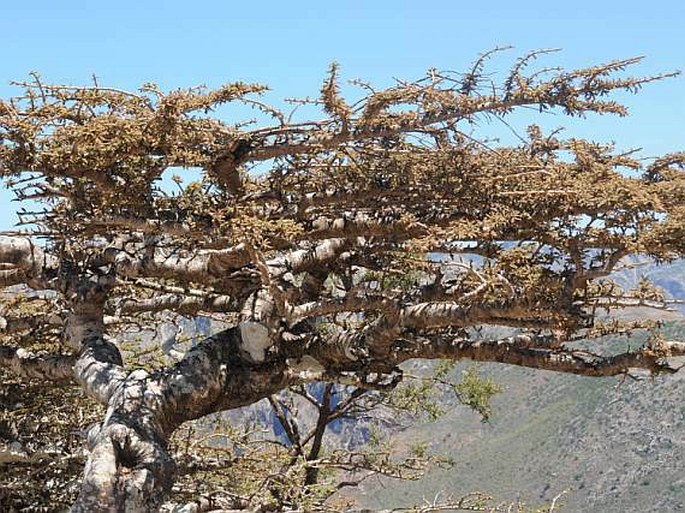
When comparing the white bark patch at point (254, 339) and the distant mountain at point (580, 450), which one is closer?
the white bark patch at point (254, 339)

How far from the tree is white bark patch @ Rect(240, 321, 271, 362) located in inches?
0.6

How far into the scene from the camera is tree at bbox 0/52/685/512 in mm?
4941

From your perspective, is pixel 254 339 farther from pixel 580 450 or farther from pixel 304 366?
pixel 580 450

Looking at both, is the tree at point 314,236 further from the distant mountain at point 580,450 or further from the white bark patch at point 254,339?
the distant mountain at point 580,450

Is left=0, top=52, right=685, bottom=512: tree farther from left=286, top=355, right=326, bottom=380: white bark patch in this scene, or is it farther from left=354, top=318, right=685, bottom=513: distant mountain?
left=354, top=318, right=685, bottom=513: distant mountain

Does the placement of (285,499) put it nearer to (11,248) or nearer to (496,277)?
(11,248)

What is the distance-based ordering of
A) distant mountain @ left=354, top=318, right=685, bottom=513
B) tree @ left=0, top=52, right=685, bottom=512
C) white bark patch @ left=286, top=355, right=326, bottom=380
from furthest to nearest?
distant mountain @ left=354, top=318, right=685, bottom=513
white bark patch @ left=286, top=355, right=326, bottom=380
tree @ left=0, top=52, right=685, bottom=512

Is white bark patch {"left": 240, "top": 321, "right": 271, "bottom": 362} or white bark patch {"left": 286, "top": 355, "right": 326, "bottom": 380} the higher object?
white bark patch {"left": 240, "top": 321, "right": 271, "bottom": 362}

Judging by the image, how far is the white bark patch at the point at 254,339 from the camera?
245 inches

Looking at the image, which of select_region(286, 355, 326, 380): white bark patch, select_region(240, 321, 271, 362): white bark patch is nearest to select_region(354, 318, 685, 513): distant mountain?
select_region(286, 355, 326, 380): white bark patch

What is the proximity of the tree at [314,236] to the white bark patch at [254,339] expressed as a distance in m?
0.02

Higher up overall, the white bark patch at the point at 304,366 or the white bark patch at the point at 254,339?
the white bark patch at the point at 254,339

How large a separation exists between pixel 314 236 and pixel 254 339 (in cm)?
87

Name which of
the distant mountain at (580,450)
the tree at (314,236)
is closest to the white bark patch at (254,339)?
the tree at (314,236)
